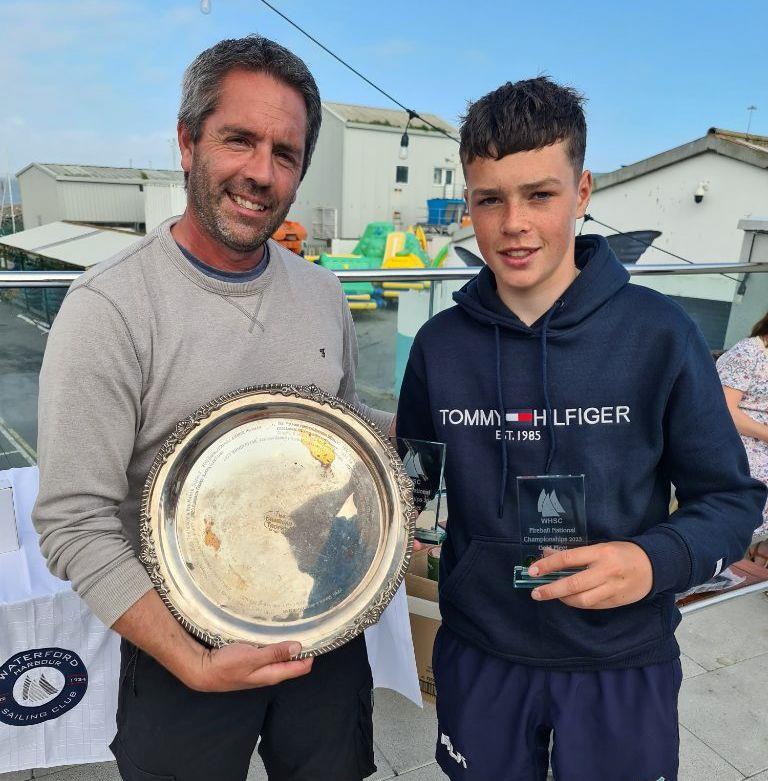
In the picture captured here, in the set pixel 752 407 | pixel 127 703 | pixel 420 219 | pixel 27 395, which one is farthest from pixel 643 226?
pixel 420 219

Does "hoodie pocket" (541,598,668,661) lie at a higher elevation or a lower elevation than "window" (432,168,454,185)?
lower

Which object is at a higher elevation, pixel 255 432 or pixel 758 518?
pixel 255 432

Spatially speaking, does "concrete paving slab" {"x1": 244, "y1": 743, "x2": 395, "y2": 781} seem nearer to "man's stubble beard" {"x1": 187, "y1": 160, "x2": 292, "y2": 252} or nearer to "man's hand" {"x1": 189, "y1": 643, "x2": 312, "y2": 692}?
"man's hand" {"x1": 189, "y1": 643, "x2": 312, "y2": 692}

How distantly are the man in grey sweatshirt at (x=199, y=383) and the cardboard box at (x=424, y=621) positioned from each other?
88 cm

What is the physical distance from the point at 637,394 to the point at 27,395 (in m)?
2.78

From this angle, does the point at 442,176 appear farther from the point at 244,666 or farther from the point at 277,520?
the point at 244,666

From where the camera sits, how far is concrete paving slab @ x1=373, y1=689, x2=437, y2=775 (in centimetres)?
222

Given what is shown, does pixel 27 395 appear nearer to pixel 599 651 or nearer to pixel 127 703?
pixel 127 703

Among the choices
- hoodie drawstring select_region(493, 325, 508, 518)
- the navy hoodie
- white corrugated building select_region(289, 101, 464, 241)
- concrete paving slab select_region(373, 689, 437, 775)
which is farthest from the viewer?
white corrugated building select_region(289, 101, 464, 241)

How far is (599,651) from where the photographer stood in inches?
52.1

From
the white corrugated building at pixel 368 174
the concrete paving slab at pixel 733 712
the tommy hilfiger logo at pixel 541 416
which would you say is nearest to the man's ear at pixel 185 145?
the tommy hilfiger logo at pixel 541 416

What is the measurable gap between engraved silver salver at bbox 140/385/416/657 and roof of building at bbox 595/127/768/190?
10.6 meters

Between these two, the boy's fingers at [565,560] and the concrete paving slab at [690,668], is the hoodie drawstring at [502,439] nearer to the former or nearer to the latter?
the boy's fingers at [565,560]

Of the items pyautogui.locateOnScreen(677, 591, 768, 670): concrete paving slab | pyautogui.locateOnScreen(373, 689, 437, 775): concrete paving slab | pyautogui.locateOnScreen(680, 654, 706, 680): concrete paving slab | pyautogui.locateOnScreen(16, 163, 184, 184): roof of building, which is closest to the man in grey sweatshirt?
pyautogui.locateOnScreen(373, 689, 437, 775): concrete paving slab
